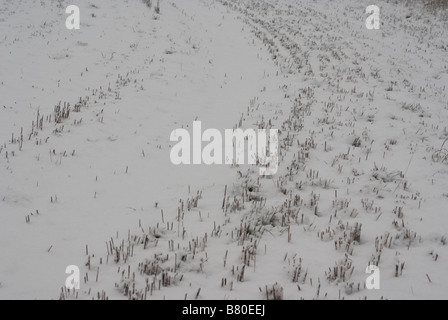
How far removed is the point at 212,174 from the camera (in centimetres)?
734

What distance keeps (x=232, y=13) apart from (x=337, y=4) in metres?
9.69

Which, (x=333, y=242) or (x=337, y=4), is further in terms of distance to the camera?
(x=337, y=4)

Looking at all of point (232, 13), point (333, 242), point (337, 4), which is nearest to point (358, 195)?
point (333, 242)

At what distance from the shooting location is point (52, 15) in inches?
706

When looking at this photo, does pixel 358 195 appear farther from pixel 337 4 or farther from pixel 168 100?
pixel 337 4

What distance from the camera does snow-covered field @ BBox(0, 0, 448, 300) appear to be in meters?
4.49

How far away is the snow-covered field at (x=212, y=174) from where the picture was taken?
4.49 m

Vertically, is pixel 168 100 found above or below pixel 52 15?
below

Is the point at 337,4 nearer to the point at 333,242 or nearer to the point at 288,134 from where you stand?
the point at 288,134

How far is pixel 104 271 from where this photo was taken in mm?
4559
